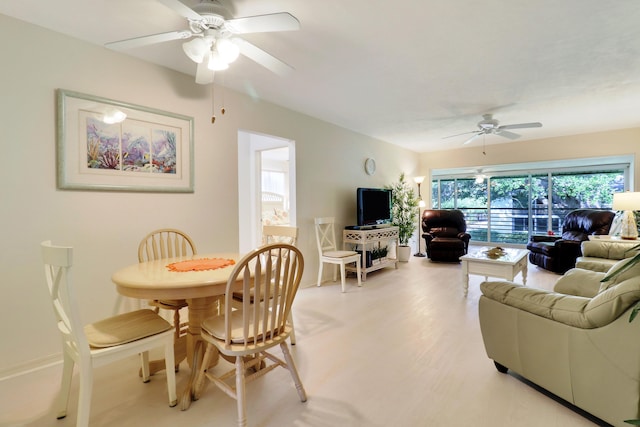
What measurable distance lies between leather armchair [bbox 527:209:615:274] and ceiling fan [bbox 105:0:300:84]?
16.8 ft

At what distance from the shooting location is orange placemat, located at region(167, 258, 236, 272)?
6.36ft

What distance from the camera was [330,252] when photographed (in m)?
4.29

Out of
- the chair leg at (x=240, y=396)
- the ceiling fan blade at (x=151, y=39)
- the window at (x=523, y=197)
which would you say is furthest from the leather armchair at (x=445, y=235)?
the ceiling fan blade at (x=151, y=39)

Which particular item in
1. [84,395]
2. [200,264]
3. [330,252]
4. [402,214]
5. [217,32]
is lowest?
[84,395]

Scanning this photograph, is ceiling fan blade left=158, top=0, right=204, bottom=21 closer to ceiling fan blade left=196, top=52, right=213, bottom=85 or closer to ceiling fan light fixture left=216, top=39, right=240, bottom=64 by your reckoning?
ceiling fan light fixture left=216, top=39, right=240, bottom=64

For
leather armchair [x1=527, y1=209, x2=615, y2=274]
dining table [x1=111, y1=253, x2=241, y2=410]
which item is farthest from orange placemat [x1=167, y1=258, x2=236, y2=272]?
leather armchair [x1=527, y1=209, x2=615, y2=274]

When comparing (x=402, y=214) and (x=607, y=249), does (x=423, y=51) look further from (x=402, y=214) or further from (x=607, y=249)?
(x=402, y=214)

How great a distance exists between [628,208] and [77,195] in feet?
19.1

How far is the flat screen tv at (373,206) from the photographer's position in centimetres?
482

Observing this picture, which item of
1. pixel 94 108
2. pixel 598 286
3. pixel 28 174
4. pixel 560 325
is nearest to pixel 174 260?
pixel 28 174

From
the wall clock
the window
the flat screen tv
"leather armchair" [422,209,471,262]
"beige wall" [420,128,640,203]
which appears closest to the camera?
the flat screen tv

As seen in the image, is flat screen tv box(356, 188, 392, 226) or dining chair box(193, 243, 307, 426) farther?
flat screen tv box(356, 188, 392, 226)

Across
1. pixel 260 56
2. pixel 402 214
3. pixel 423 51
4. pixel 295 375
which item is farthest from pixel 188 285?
pixel 402 214

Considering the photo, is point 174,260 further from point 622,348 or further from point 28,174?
point 622,348
